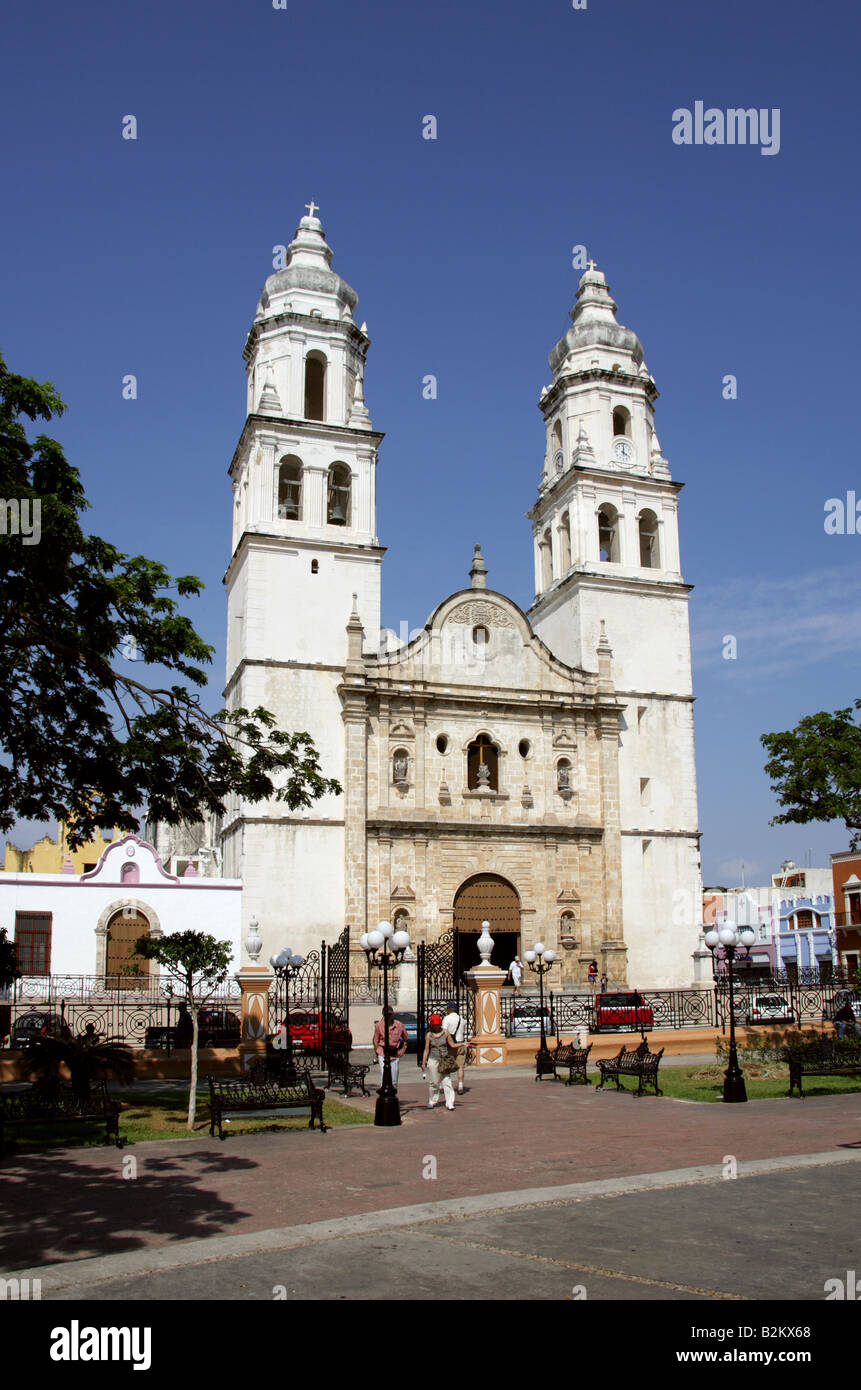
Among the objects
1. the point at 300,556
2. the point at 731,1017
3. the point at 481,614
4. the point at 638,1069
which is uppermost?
the point at 300,556

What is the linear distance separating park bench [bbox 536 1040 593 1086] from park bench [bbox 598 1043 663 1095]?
1.36 feet

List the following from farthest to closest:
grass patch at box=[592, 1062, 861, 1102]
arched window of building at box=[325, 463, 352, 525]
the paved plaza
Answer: arched window of building at box=[325, 463, 352, 525], grass patch at box=[592, 1062, 861, 1102], the paved plaza

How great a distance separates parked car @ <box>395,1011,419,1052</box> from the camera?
78.9 ft

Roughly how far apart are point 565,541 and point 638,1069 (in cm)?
2589

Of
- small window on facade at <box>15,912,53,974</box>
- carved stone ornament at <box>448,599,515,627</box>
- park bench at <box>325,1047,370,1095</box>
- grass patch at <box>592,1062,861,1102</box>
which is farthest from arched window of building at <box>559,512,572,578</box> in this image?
park bench at <box>325,1047,370,1095</box>

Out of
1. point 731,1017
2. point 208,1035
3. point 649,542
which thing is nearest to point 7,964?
point 208,1035

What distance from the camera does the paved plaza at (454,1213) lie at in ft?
21.2

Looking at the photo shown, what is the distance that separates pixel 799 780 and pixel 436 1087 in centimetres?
2417

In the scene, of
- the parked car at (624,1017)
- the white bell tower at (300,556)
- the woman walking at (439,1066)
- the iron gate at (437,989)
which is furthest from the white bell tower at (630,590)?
the woman walking at (439,1066)

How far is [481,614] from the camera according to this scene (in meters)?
36.7

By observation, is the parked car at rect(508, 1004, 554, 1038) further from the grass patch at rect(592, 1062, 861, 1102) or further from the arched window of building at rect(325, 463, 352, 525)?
the arched window of building at rect(325, 463, 352, 525)

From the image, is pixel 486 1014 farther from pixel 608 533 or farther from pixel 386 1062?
pixel 608 533
